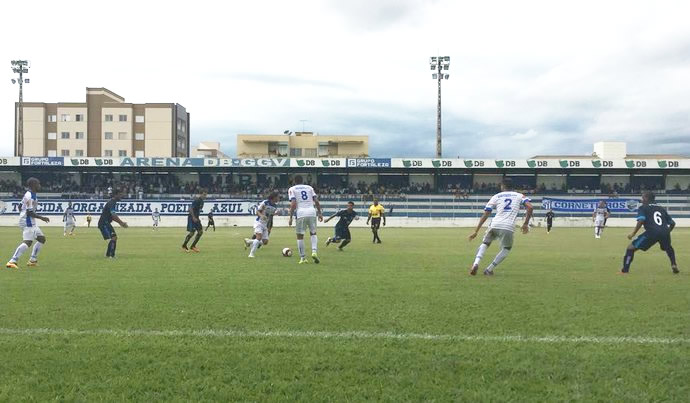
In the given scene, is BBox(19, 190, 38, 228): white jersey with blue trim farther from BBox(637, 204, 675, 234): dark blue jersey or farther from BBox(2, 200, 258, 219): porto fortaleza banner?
BBox(2, 200, 258, 219): porto fortaleza banner

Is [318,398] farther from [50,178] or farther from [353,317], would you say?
[50,178]

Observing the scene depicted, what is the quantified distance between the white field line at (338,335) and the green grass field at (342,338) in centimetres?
3

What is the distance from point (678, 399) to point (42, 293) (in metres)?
8.52

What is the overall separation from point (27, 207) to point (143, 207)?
36.4m

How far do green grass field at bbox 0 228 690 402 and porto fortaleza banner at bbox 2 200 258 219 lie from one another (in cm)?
3701

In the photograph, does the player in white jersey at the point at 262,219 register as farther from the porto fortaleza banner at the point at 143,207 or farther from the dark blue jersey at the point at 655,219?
the porto fortaleza banner at the point at 143,207

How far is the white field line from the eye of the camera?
5.95 metres

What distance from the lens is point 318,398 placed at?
4359 millimetres

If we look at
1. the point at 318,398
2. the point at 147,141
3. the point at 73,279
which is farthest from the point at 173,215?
the point at 147,141

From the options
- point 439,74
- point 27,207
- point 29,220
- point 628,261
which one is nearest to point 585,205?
point 439,74

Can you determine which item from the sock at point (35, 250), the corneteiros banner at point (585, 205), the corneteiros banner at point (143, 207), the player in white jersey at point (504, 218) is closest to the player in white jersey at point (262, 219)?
the sock at point (35, 250)

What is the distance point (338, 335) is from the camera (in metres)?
6.14

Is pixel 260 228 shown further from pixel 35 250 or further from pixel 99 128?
pixel 99 128

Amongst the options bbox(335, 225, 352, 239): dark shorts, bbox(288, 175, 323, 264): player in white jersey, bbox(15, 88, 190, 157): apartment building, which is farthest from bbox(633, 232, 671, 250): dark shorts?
bbox(15, 88, 190, 157): apartment building
